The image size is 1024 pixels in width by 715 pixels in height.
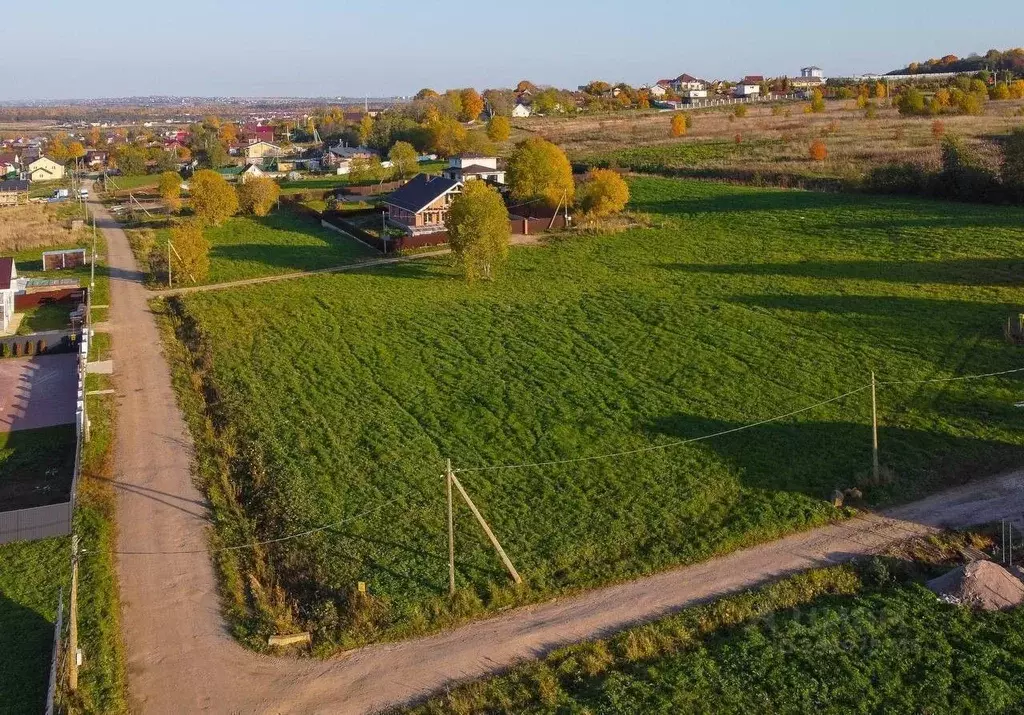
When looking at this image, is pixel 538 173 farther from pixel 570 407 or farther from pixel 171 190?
pixel 570 407

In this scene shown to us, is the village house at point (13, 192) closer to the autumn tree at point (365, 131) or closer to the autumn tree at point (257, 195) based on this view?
the autumn tree at point (257, 195)

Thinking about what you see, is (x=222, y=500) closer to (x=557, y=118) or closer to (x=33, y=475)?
(x=33, y=475)

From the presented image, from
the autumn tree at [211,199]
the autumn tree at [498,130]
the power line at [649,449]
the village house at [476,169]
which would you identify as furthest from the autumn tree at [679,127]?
the power line at [649,449]

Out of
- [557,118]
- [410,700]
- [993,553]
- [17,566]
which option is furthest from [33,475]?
[557,118]

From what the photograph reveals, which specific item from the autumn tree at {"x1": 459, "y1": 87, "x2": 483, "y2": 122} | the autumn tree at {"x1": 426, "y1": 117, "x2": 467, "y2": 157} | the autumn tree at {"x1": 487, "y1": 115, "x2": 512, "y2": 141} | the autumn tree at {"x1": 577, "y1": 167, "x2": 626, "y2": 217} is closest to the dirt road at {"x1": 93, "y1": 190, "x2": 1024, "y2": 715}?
the autumn tree at {"x1": 577, "y1": 167, "x2": 626, "y2": 217}

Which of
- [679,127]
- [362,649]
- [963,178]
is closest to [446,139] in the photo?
[679,127]

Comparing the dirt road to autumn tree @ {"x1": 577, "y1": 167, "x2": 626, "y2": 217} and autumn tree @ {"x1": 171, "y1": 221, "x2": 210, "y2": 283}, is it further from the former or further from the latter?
autumn tree @ {"x1": 577, "y1": 167, "x2": 626, "y2": 217}
